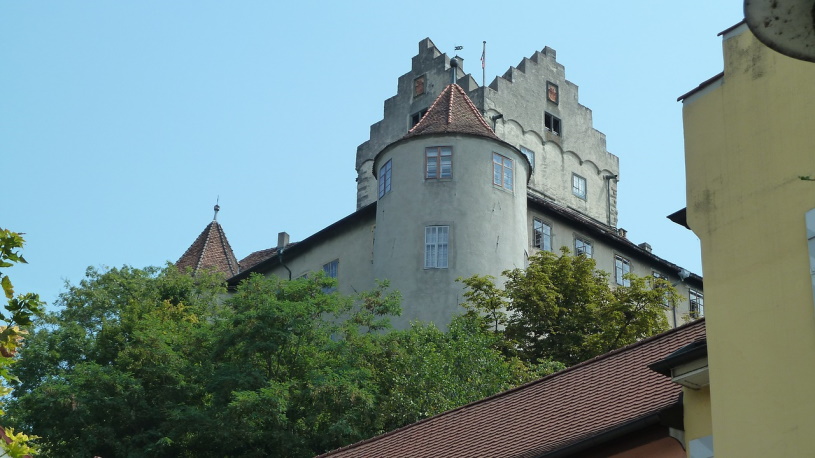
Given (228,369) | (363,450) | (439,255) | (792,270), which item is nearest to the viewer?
(792,270)

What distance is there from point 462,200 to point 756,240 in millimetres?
34311

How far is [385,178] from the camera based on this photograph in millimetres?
47562

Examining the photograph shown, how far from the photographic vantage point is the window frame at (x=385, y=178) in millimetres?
47062

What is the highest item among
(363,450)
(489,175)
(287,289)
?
(489,175)

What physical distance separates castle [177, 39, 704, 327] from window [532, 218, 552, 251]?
0.15ft

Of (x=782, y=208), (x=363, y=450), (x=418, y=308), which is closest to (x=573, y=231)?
(x=418, y=308)

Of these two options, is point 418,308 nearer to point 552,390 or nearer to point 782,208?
point 552,390

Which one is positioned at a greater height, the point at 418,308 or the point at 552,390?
the point at 418,308

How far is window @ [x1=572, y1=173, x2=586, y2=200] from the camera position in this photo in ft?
198

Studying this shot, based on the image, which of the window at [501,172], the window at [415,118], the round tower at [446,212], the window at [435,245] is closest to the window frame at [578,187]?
the window at [415,118]

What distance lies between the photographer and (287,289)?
36.2 m

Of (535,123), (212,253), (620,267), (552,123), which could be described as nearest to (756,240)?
(620,267)

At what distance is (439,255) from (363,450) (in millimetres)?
27588

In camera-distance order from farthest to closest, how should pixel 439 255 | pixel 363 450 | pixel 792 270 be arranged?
pixel 439 255
pixel 363 450
pixel 792 270
